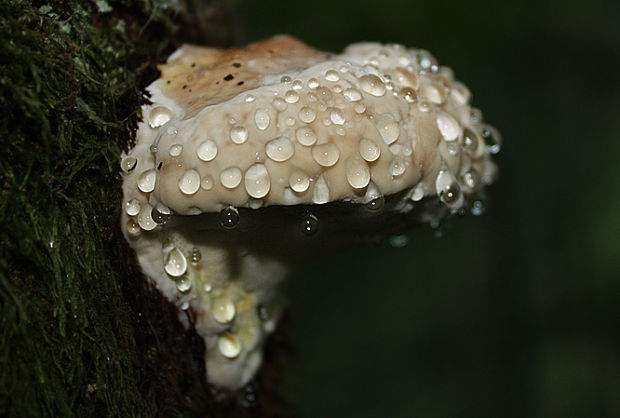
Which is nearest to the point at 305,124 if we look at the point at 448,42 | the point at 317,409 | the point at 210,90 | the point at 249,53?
the point at 210,90

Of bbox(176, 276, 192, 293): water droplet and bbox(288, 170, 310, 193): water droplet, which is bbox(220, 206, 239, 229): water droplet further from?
bbox(176, 276, 192, 293): water droplet

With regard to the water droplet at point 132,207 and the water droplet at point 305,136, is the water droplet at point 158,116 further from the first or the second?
the water droplet at point 305,136

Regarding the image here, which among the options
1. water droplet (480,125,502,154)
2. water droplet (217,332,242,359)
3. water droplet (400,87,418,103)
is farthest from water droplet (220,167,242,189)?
water droplet (480,125,502,154)

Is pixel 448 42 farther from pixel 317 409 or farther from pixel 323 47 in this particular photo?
pixel 317 409

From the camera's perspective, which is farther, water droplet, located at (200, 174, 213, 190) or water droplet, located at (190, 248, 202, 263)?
water droplet, located at (190, 248, 202, 263)

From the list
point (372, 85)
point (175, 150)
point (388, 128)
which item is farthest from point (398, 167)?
point (175, 150)

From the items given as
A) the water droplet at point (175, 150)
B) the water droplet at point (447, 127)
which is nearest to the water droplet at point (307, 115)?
the water droplet at point (175, 150)
